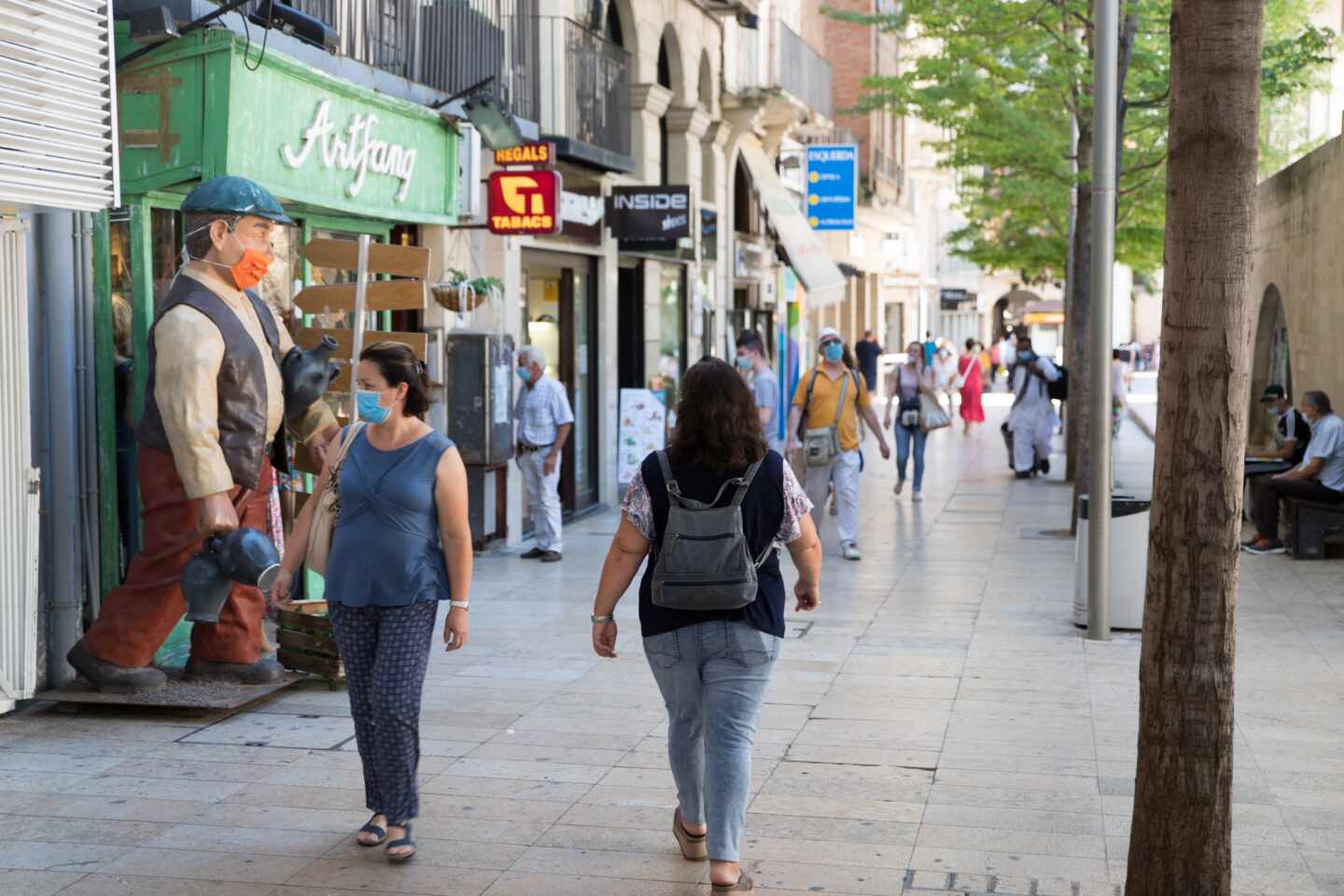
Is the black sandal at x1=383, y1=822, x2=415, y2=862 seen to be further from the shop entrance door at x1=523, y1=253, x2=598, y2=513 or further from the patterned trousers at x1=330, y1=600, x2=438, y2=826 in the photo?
the shop entrance door at x1=523, y1=253, x2=598, y2=513

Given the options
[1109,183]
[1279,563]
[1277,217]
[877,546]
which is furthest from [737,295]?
[1109,183]

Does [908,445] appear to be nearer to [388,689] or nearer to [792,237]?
[792,237]

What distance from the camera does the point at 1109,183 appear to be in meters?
10.3

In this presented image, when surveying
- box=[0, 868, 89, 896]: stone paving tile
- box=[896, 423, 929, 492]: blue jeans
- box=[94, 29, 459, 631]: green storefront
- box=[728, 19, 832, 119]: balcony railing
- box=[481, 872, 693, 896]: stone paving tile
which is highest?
box=[728, 19, 832, 119]: balcony railing

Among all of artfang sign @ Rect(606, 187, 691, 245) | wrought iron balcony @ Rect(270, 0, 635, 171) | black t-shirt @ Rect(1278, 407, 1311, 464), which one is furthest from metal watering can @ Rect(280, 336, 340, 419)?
artfang sign @ Rect(606, 187, 691, 245)

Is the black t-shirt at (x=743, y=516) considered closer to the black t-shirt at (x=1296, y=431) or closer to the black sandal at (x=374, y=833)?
the black sandal at (x=374, y=833)

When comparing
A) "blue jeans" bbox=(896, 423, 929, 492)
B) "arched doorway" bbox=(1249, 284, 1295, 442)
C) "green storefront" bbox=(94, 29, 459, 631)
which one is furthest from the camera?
"arched doorway" bbox=(1249, 284, 1295, 442)

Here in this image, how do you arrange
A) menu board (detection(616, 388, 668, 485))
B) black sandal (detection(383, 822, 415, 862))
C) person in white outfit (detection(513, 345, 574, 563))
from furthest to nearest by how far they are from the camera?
menu board (detection(616, 388, 668, 485)) < person in white outfit (detection(513, 345, 574, 563)) < black sandal (detection(383, 822, 415, 862))

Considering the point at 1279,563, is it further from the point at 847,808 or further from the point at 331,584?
the point at 331,584

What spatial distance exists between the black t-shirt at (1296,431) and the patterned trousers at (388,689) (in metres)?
10.6

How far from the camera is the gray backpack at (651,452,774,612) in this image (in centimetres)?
516

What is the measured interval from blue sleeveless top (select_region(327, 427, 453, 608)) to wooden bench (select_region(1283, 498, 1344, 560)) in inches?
Result: 377

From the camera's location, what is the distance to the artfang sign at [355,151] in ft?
31.9

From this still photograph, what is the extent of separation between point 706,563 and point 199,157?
14.5 ft
